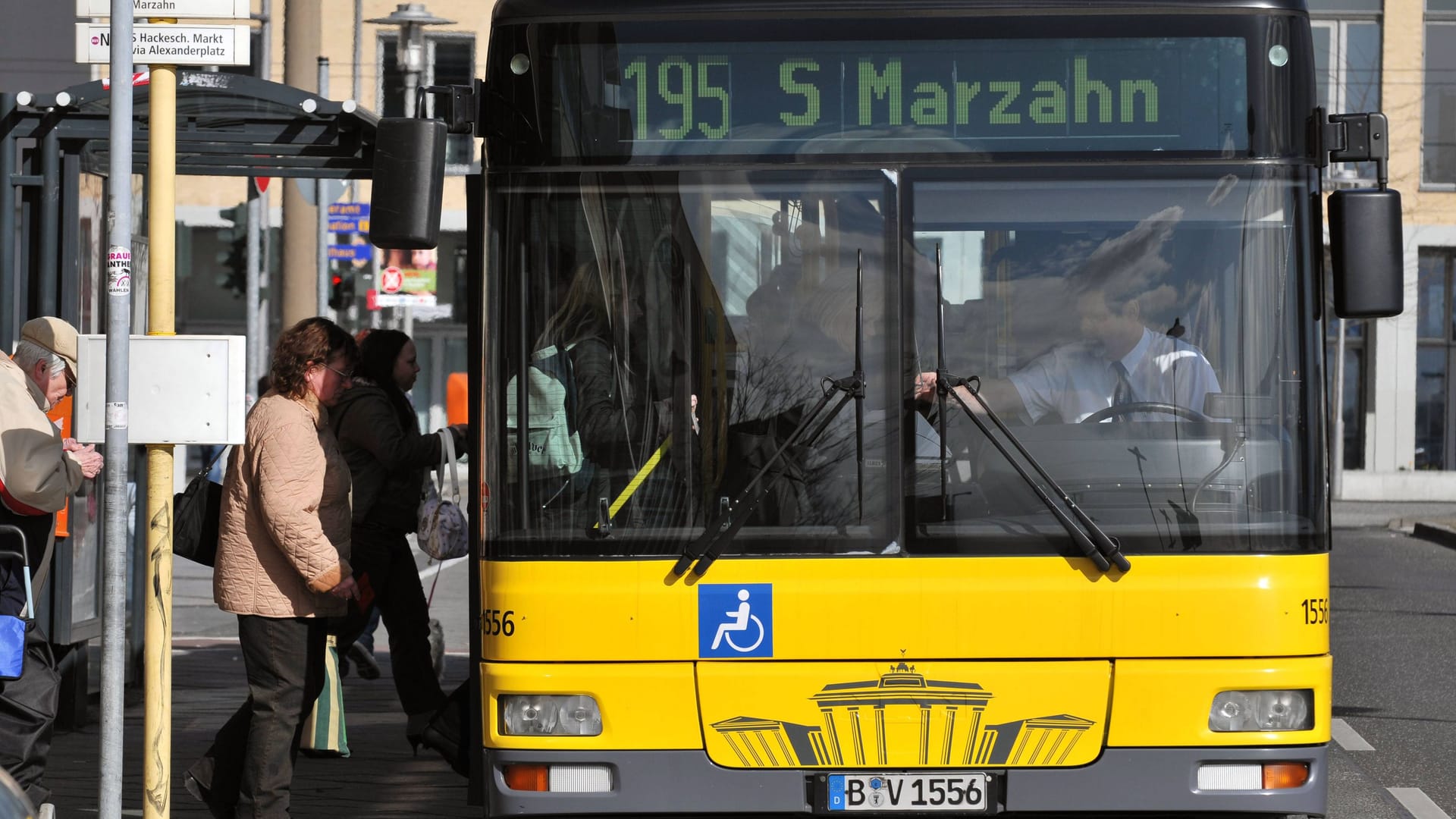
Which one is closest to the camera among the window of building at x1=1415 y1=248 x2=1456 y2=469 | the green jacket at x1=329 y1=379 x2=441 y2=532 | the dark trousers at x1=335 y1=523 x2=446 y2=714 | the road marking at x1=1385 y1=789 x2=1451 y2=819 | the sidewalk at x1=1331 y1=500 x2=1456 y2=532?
the road marking at x1=1385 y1=789 x2=1451 y2=819

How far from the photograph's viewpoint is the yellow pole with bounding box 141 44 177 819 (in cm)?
497

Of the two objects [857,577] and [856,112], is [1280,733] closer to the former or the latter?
[857,577]

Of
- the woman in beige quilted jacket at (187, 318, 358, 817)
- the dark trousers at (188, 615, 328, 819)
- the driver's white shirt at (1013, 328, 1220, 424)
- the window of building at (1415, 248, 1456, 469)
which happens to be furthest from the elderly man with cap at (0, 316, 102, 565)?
the window of building at (1415, 248, 1456, 469)

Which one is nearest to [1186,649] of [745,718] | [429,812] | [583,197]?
[745,718]

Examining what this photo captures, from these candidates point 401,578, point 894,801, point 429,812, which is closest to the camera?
point 894,801

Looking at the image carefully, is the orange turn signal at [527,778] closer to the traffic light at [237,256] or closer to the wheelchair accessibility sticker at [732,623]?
the wheelchair accessibility sticker at [732,623]

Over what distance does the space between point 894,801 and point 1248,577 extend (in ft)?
3.57

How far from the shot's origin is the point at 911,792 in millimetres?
4766

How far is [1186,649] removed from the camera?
4.80 meters

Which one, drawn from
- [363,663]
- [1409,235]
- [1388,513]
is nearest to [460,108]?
[363,663]

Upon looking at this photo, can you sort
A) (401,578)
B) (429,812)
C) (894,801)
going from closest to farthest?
1. (894,801)
2. (429,812)
3. (401,578)

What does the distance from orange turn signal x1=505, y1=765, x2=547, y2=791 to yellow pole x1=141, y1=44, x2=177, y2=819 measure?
3.09 ft

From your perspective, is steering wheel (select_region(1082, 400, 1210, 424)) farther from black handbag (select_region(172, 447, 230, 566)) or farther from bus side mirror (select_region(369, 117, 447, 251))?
black handbag (select_region(172, 447, 230, 566))

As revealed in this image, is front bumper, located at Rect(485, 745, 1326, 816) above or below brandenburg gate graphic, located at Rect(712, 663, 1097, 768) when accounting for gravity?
below
